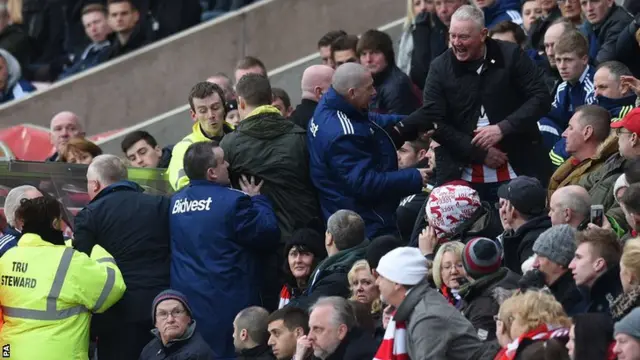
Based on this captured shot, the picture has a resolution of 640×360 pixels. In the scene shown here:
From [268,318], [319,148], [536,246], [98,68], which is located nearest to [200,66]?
[98,68]

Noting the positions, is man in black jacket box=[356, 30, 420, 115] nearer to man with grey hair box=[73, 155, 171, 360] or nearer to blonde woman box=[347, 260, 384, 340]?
man with grey hair box=[73, 155, 171, 360]

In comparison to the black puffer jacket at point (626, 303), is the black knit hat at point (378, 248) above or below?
above

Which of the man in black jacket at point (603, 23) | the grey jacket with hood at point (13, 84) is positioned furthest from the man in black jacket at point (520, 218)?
the grey jacket with hood at point (13, 84)

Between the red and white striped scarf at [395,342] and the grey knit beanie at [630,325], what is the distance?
1.77 meters

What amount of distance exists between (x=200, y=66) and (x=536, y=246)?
10395 mm

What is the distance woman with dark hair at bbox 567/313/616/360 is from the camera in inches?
393

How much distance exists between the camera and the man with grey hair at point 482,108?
1402cm

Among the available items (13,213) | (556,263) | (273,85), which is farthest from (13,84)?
(556,263)

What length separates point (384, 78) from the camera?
53.5 ft

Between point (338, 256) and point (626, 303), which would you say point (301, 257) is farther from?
point (626, 303)

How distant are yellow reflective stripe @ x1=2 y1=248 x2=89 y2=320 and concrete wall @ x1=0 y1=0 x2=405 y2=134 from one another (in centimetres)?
791

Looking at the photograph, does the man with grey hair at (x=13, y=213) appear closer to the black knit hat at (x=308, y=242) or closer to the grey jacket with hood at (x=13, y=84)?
the black knit hat at (x=308, y=242)

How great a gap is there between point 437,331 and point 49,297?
3366 mm

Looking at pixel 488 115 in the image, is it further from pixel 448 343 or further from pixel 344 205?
pixel 448 343
